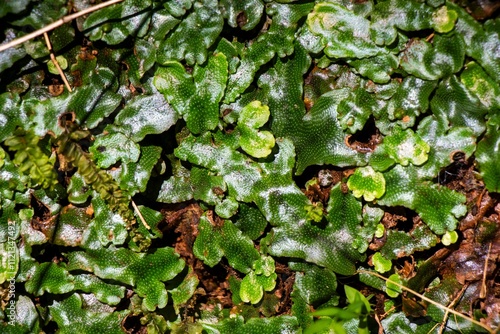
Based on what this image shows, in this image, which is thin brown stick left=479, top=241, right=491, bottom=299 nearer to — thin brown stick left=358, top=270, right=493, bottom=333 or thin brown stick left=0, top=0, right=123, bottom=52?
thin brown stick left=358, top=270, right=493, bottom=333

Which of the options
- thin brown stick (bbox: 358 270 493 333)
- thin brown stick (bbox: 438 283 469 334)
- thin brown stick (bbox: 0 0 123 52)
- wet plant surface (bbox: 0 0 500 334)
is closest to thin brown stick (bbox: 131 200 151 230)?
wet plant surface (bbox: 0 0 500 334)

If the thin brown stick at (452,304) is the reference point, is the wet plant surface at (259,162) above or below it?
above

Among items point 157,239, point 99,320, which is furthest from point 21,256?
point 157,239

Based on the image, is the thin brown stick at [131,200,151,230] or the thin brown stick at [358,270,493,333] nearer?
the thin brown stick at [358,270,493,333]

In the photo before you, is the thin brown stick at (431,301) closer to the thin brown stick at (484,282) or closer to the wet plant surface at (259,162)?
the wet plant surface at (259,162)

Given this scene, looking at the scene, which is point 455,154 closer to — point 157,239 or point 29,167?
point 157,239

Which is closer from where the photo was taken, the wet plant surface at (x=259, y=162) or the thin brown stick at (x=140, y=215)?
the wet plant surface at (x=259, y=162)

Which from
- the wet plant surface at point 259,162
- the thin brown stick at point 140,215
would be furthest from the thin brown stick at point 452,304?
the thin brown stick at point 140,215

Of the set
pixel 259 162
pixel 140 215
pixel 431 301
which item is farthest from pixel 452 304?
pixel 140 215
